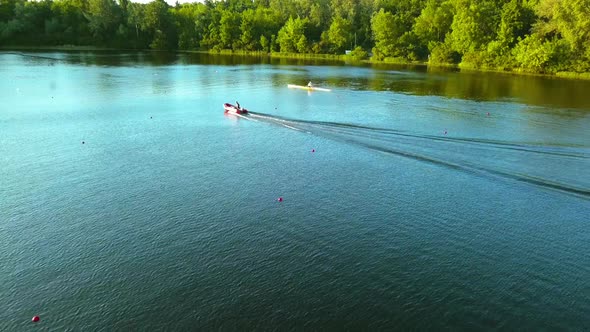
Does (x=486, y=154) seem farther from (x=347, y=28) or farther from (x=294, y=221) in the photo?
(x=347, y=28)

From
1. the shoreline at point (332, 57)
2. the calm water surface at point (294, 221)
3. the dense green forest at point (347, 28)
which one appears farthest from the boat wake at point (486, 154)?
the dense green forest at point (347, 28)

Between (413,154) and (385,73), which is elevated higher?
(385,73)

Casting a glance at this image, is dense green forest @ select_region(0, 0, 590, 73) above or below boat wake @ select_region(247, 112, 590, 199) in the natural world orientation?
above

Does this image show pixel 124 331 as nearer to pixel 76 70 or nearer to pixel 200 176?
pixel 200 176

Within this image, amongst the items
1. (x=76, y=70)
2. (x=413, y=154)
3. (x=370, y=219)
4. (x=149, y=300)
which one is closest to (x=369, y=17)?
(x=76, y=70)

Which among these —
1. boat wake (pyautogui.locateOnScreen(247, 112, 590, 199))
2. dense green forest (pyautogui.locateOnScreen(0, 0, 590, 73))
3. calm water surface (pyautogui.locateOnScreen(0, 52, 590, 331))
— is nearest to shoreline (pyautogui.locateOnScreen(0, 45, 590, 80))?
dense green forest (pyautogui.locateOnScreen(0, 0, 590, 73))

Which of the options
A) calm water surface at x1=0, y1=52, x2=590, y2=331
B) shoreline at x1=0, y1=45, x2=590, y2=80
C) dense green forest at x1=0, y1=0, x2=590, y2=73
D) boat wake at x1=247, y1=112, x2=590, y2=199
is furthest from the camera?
dense green forest at x1=0, y1=0, x2=590, y2=73

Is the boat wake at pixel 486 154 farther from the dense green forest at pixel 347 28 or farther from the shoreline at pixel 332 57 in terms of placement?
the dense green forest at pixel 347 28

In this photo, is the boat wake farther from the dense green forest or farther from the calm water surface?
the dense green forest
